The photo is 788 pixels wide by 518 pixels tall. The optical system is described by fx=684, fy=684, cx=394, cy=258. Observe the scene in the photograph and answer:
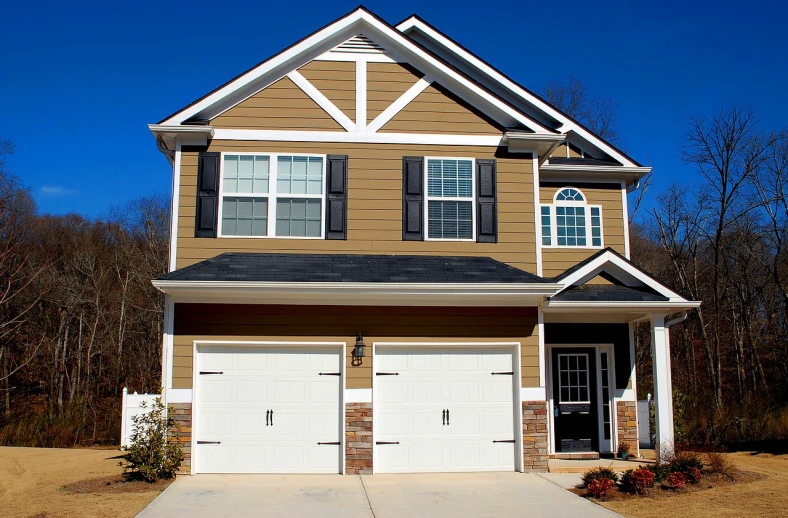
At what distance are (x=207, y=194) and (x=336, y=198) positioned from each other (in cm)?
221

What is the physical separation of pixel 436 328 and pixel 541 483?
286 centimetres

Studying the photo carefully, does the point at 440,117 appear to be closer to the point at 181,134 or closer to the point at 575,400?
the point at 181,134

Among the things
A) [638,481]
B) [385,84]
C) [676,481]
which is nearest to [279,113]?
[385,84]

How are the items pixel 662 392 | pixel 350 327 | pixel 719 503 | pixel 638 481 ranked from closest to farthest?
pixel 719 503 → pixel 638 481 → pixel 350 327 → pixel 662 392

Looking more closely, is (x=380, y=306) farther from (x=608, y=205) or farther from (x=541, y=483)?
(x=608, y=205)

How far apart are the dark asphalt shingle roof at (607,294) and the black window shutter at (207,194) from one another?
6034 mm

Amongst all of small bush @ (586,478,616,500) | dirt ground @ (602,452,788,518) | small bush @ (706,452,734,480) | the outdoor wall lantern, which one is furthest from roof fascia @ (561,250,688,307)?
the outdoor wall lantern

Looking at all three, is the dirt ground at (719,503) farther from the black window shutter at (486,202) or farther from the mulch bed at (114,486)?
the mulch bed at (114,486)

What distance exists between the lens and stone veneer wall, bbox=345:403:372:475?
10828 mm

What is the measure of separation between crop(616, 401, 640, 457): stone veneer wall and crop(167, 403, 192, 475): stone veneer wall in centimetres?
811

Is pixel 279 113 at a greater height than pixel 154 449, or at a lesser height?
greater

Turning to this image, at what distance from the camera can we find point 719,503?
29.8 ft

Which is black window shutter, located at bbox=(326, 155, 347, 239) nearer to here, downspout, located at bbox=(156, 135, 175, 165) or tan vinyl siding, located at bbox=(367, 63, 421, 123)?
tan vinyl siding, located at bbox=(367, 63, 421, 123)

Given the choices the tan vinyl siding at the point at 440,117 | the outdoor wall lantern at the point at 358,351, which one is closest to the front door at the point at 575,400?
the outdoor wall lantern at the point at 358,351
